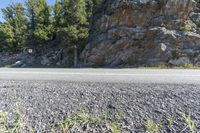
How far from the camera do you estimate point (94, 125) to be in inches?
143

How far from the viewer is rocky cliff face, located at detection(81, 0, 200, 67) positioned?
47.4 ft

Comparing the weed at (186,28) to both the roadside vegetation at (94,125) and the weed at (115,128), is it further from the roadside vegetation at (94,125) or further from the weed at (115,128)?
the weed at (115,128)

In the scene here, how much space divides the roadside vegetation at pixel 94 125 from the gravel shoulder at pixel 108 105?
7 centimetres

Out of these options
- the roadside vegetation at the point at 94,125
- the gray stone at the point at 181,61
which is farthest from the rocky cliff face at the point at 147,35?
the roadside vegetation at the point at 94,125

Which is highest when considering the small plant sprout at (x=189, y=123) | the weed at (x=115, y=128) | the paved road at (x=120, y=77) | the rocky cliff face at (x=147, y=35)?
the rocky cliff face at (x=147, y=35)

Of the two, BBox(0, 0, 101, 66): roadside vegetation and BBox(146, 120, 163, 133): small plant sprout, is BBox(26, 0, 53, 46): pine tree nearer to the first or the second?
BBox(0, 0, 101, 66): roadside vegetation

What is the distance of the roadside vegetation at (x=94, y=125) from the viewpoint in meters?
3.44

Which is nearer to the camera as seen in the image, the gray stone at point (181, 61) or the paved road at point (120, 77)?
the paved road at point (120, 77)

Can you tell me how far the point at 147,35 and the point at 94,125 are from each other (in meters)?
13.2

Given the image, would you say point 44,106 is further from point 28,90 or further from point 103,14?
point 103,14

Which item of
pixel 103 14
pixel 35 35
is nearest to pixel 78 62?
pixel 103 14

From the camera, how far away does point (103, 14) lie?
18.4 metres

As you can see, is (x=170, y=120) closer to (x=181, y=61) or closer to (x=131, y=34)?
(x=181, y=61)

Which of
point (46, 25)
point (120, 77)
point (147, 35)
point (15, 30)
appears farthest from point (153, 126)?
point (15, 30)
